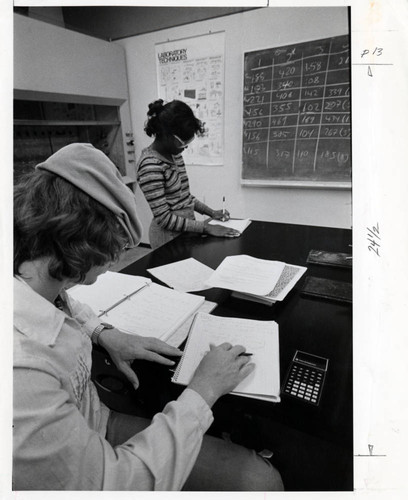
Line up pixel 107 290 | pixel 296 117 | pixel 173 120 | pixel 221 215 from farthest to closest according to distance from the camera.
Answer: pixel 296 117, pixel 221 215, pixel 173 120, pixel 107 290

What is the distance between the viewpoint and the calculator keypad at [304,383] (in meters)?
0.46

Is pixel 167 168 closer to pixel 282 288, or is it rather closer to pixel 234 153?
pixel 234 153

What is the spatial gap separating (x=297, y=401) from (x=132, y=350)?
0.35 metres

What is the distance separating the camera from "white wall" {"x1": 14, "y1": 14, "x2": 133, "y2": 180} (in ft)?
4.40

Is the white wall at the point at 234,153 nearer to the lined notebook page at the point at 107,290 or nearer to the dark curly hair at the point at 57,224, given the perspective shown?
the lined notebook page at the point at 107,290

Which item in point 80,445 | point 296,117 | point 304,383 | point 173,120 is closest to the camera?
point 80,445

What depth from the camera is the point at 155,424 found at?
428 mm

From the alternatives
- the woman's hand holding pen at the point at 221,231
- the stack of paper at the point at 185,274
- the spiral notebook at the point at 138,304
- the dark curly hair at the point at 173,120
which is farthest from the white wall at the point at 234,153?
the spiral notebook at the point at 138,304

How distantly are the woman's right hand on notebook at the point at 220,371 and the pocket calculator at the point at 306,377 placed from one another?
76 mm

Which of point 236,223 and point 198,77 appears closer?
point 198,77

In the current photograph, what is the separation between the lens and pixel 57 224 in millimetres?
444
